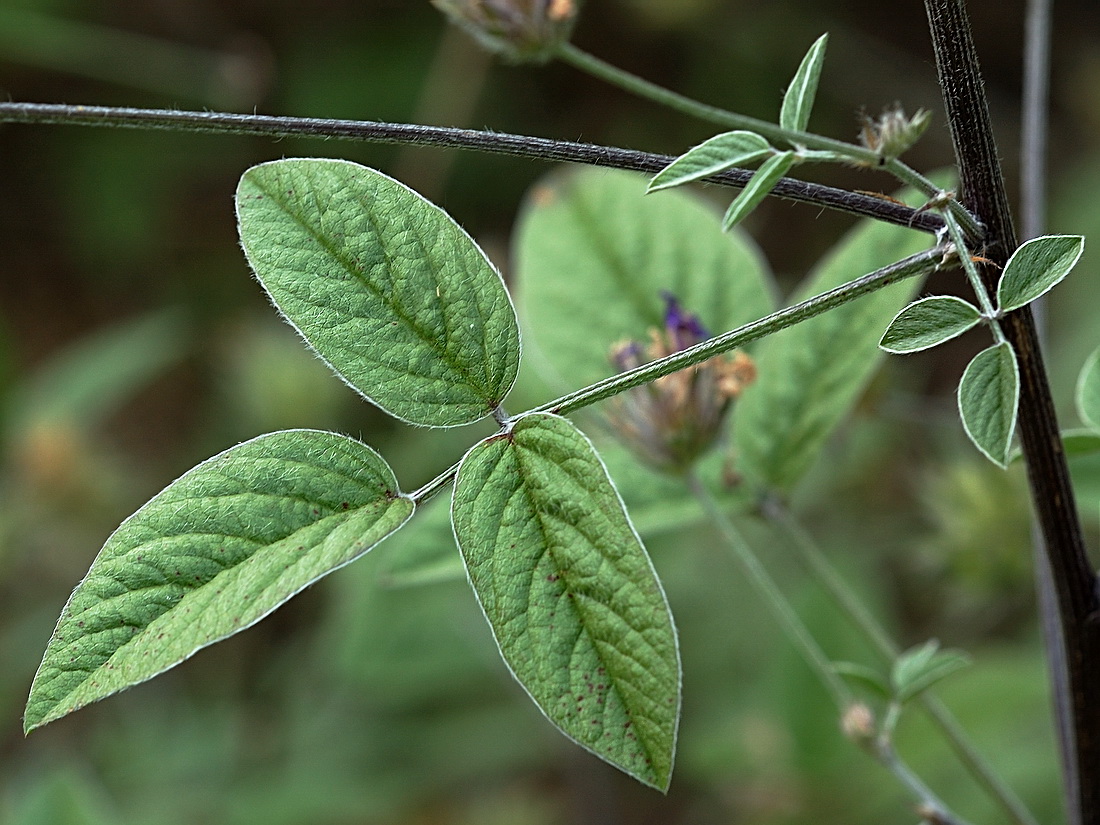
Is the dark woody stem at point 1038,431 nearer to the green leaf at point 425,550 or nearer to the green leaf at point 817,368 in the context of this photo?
the green leaf at point 817,368

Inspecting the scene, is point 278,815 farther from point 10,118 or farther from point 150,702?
point 10,118

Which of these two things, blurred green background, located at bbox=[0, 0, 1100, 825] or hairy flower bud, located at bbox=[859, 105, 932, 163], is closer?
hairy flower bud, located at bbox=[859, 105, 932, 163]

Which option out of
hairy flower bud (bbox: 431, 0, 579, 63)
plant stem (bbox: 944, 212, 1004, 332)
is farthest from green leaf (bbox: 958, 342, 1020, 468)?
hairy flower bud (bbox: 431, 0, 579, 63)

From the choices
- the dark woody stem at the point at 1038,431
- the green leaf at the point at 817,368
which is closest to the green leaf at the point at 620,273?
the green leaf at the point at 817,368

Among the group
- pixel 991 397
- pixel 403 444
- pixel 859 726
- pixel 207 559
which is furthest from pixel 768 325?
pixel 403 444

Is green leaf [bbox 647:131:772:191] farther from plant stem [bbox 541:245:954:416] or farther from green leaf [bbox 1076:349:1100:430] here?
green leaf [bbox 1076:349:1100:430]

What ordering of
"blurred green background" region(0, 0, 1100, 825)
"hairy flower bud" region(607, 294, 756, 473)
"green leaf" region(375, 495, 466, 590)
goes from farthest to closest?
1. "blurred green background" region(0, 0, 1100, 825)
2. "green leaf" region(375, 495, 466, 590)
3. "hairy flower bud" region(607, 294, 756, 473)

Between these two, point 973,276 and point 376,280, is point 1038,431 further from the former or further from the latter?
point 376,280
